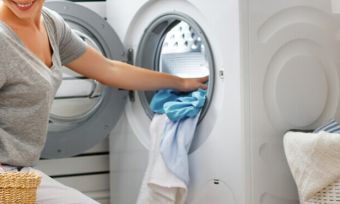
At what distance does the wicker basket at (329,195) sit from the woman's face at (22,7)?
1.11 m

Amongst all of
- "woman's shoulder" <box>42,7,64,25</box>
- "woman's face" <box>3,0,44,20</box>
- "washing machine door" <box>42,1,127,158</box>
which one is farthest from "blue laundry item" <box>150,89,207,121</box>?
"woman's face" <box>3,0,44,20</box>

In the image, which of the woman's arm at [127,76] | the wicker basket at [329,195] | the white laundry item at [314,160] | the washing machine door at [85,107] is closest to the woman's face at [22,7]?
the woman's arm at [127,76]

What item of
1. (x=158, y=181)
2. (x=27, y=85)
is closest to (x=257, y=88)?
(x=158, y=181)

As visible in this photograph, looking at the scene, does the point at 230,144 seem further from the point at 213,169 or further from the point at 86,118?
the point at 86,118

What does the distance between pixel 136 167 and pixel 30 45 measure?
0.85 metres

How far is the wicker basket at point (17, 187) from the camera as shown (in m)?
1.48

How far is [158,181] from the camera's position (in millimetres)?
2176

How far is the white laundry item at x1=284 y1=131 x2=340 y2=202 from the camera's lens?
1821 millimetres

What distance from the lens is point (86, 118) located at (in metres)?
2.53

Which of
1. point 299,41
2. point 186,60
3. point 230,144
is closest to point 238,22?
point 299,41

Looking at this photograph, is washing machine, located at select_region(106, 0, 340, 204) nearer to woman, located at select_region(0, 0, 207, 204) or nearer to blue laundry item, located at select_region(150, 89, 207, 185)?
blue laundry item, located at select_region(150, 89, 207, 185)

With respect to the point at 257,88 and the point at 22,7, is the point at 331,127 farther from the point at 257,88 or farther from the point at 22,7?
the point at 22,7

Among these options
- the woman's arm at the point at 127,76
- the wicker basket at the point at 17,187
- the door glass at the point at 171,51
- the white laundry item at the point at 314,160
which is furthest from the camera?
the door glass at the point at 171,51

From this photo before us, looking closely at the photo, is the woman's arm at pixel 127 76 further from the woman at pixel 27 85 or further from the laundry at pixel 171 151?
the woman at pixel 27 85
